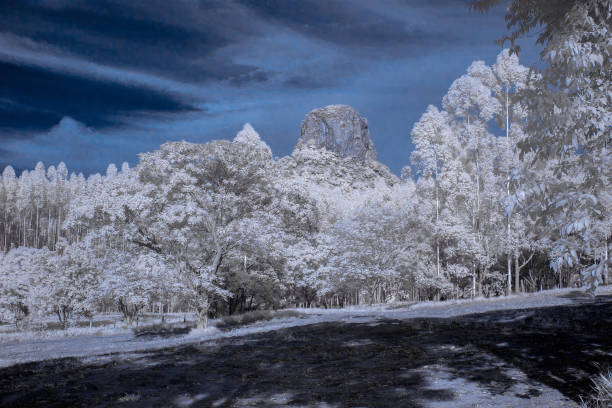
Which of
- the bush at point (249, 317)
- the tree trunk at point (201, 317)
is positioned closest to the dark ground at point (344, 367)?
the tree trunk at point (201, 317)

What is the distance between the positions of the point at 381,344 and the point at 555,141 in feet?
37.7

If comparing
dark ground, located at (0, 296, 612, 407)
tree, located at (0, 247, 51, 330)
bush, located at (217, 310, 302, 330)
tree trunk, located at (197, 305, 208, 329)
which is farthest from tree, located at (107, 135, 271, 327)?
tree, located at (0, 247, 51, 330)

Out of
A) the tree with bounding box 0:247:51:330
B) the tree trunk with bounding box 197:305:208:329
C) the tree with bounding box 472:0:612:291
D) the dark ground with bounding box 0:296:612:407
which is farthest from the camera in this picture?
the tree with bounding box 0:247:51:330

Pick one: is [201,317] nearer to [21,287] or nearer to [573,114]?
[573,114]

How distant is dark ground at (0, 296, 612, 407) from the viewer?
10.0m

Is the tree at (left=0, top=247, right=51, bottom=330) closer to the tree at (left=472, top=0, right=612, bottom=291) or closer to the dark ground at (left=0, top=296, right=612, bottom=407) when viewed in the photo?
the dark ground at (left=0, top=296, right=612, bottom=407)

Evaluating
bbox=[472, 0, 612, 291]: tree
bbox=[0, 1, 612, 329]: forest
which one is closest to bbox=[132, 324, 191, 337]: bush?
bbox=[0, 1, 612, 329]: forest

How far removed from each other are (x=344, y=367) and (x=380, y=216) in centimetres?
2767

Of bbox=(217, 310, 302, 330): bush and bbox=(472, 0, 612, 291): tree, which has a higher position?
bbox=(472, 0, 612, 291): tree

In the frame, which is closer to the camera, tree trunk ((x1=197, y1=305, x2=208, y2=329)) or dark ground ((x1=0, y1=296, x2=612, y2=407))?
dark ground ((x1=0, y1=296, x2=612, y2=407))

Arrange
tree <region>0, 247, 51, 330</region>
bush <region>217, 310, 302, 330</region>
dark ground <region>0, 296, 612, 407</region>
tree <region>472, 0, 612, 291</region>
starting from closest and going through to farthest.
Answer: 1. tree <region>472, 0, 612, 291</region>
2. dark ground <region>0, 296, 612, 407</region>
3. bush <region>217, 310, 302, 330</region>
4. tree <region>0, 247, 51, 330</region>

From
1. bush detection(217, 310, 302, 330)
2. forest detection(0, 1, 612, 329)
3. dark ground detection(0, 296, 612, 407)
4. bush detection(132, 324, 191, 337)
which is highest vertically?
forest detection(0, 1, 612, 329)

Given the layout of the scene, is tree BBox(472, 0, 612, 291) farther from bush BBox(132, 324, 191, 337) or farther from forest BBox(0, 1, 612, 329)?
bush BBox(132, 324, 191, 337)

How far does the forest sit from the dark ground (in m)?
2.87
